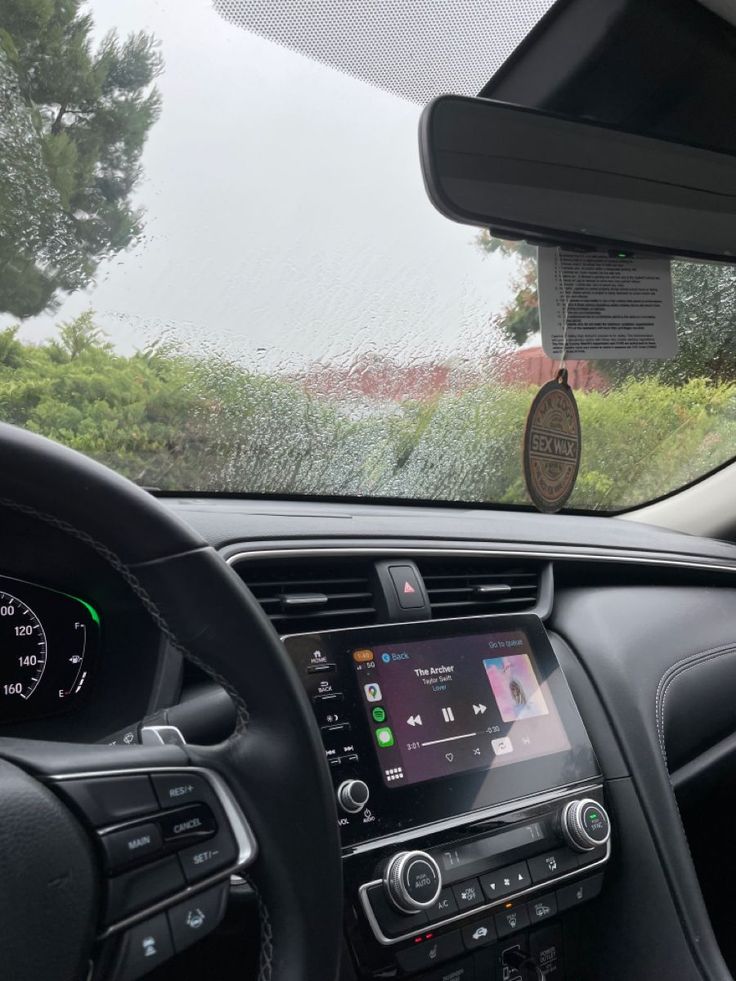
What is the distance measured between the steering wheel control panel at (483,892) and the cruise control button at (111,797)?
69 cm

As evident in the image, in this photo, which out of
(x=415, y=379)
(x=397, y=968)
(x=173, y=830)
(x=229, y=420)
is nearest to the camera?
(x=173, y=830)

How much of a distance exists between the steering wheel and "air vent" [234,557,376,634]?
2.08 ft

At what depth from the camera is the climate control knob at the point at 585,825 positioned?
185 cm

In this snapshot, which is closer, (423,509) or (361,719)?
(361,719)

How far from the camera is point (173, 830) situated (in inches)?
38.9

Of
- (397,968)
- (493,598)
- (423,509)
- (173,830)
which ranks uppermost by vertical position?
(423,509)

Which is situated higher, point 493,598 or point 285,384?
point 285,384

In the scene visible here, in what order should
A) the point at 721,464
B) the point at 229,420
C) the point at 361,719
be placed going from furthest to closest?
the point at 721,464 < the point at 229,420 < the point at 361,719

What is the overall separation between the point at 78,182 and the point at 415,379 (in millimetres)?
905

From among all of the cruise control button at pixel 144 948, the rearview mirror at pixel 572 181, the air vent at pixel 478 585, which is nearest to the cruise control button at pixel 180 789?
the cruise control button at pixel 144 948

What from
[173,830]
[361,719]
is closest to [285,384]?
[361,719]

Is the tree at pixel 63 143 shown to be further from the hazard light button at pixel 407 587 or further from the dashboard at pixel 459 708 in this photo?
the hazard light button at pixel 407 587

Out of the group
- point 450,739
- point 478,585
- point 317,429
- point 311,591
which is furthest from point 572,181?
point 450,739

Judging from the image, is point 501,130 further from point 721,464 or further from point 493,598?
point 721,464
